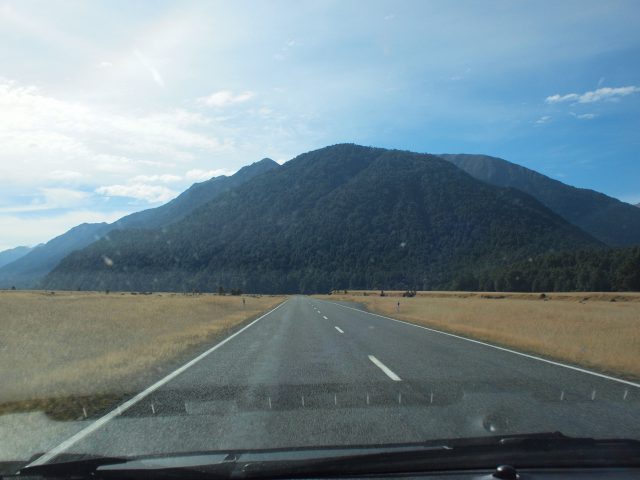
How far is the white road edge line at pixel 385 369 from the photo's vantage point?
938cm

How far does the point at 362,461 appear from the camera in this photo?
13.4 ft

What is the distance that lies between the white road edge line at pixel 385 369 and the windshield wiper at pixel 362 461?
490 centimetres

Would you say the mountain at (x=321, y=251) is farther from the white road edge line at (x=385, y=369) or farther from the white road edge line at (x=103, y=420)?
the white road edge line at (x=103, y=420)

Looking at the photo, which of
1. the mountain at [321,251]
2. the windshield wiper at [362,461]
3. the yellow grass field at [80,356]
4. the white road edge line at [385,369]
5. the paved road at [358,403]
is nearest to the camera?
the windshield wiper at [362,461]

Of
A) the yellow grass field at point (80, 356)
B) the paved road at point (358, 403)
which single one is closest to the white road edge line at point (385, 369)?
the paved road at point (358, 403)

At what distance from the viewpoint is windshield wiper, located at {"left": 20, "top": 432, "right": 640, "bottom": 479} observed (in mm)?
3976

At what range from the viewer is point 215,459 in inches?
169

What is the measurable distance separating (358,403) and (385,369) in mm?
3075

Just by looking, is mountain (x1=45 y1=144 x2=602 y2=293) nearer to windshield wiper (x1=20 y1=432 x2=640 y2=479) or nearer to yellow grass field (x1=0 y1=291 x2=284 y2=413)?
yellow grass field (x1=0 y1=291 x2=284 y2=413)

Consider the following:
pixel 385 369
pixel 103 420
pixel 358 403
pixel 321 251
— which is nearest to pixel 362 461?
pixel 358 403

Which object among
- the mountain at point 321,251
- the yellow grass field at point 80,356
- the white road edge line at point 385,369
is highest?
the mountain at point 321,251

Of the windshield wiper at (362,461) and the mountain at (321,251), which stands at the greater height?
the mountain at (321,251)

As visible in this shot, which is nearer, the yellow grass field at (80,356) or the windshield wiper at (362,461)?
the windshield wiper at (362,461)

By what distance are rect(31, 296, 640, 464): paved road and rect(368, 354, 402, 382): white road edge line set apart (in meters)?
0.02
